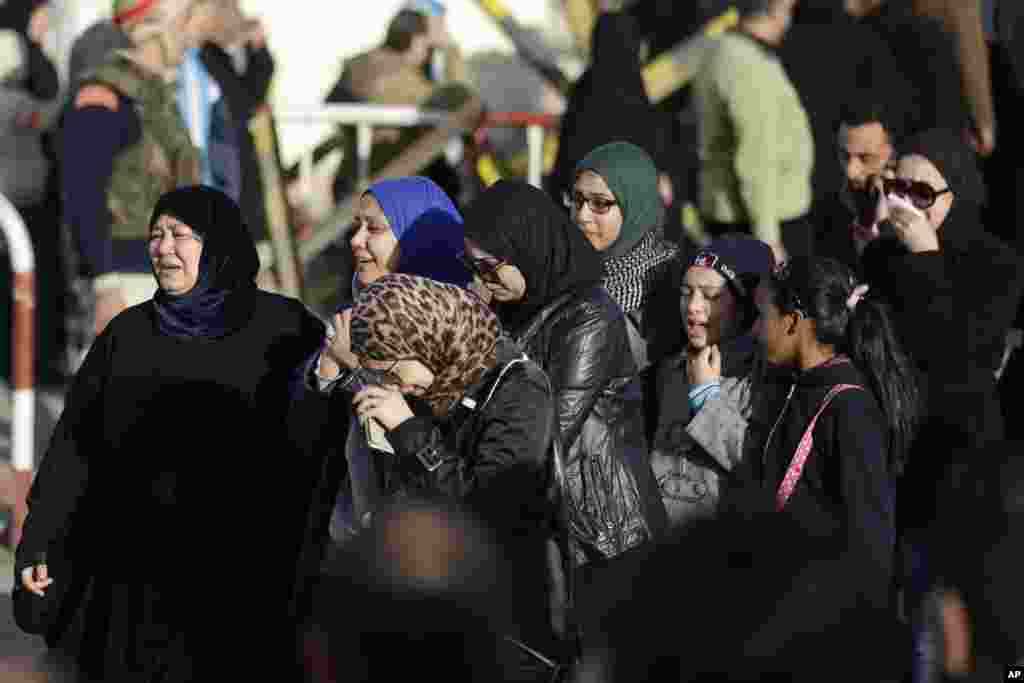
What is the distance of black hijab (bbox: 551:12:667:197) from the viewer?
814 cm

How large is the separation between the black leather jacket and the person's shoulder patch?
3653mm

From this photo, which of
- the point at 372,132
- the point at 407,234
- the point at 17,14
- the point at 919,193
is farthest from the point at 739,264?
the point at 17,14

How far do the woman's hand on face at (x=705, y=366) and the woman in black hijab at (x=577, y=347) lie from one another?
703 millimetres

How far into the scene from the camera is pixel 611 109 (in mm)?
8250

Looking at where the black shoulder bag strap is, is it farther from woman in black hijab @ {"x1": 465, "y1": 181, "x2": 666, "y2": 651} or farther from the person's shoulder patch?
the person's shoulder patch

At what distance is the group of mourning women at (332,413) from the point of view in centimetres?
462

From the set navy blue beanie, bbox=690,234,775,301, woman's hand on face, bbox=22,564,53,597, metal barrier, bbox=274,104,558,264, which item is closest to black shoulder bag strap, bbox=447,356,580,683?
woman's hand on face, bbox=22,564,53,597

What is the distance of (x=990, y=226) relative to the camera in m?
8.93

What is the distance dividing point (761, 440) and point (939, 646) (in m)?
3.07

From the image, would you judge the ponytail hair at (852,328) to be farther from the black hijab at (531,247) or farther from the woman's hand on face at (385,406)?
the woman's hand on face at (385,406)

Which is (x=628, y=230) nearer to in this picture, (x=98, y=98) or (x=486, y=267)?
(x=486, y=267)

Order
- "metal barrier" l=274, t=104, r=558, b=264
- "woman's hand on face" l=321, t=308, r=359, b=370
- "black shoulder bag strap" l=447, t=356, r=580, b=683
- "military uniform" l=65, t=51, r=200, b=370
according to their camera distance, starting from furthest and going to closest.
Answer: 1. "metal barrier" l=274, t=104, r=558, b=264
2. "military uniform" l=65, t=51, r=200, b=370
3. "woman's hand on face" l=321, t=308, r=359, b=370
4. "black shoulder bag strap" l=447, t=356, r=580, b=683

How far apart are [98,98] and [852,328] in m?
3.80

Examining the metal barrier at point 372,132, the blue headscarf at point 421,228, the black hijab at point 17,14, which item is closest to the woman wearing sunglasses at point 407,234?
the blue headscarf at point 421,228
